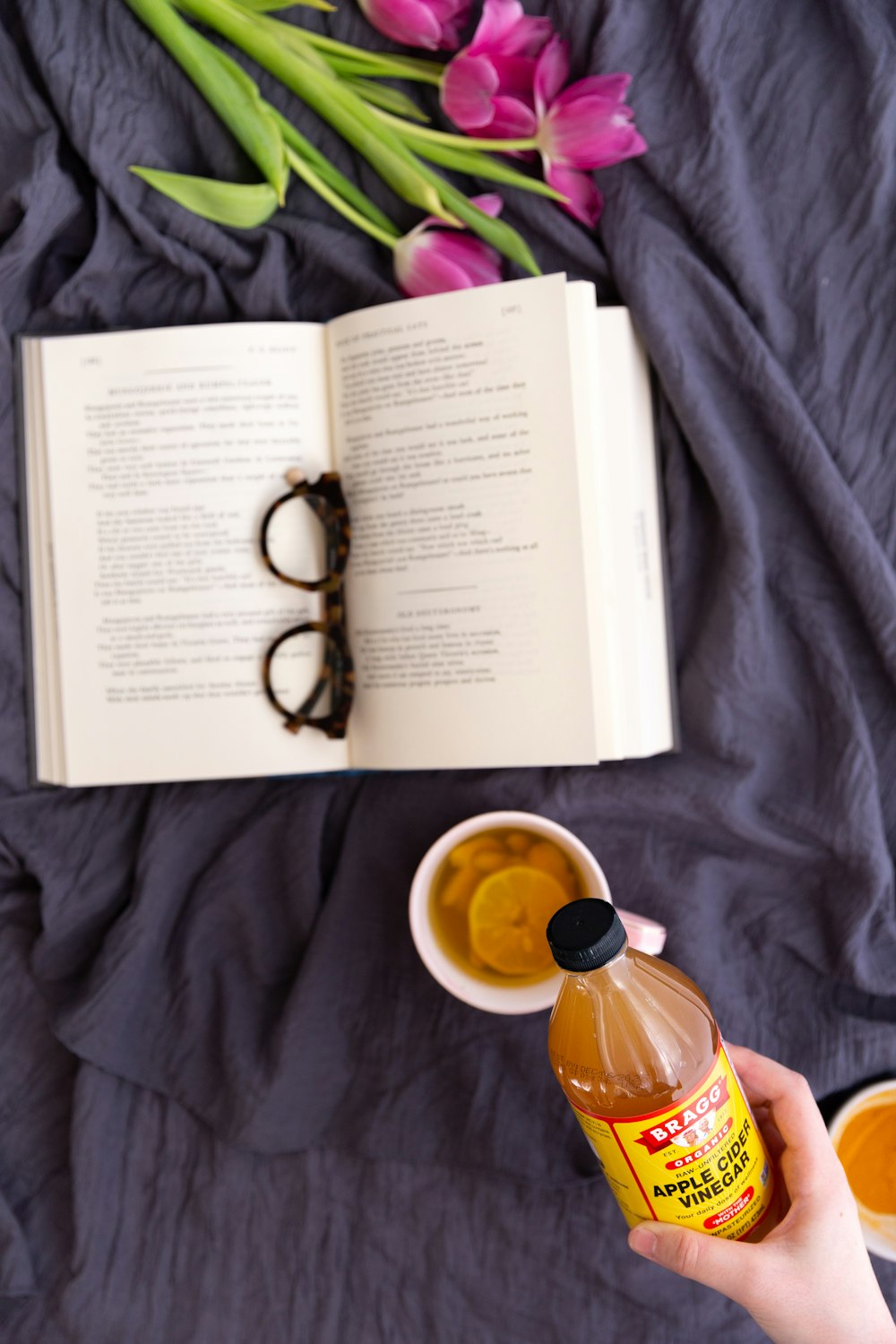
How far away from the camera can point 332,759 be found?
0.83m

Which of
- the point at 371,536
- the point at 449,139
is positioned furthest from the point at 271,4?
the point at 371,536

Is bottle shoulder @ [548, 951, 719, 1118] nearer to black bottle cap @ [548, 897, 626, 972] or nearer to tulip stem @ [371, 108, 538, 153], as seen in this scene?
black bottle cap @ [548, 897, 626, 972]

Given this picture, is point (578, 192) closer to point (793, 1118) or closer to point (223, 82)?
point (223, 82)

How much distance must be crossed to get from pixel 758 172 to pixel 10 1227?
1.07 metres

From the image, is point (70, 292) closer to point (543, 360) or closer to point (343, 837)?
point (543, 360)

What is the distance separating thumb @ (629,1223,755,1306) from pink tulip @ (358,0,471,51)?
2.83ft

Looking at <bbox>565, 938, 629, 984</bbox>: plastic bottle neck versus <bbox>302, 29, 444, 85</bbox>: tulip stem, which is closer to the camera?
<bbox>565, 938, 629, 984</bbox>: plastic bottle neck

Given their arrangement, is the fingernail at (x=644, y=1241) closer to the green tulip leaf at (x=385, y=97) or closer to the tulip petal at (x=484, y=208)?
the tulip petal at (x=484, y=208)

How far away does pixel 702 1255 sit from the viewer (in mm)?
572

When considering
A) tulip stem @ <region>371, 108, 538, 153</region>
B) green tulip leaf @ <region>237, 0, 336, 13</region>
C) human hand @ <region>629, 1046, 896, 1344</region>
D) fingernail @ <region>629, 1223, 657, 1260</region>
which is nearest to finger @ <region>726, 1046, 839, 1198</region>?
human hand @ <region>629, 1046, 896, 1344</region>

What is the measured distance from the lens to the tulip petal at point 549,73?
775 millimetres

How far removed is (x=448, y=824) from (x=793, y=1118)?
0.35m

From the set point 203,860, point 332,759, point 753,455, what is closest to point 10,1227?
point 203,860

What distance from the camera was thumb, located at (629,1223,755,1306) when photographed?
57 cm
